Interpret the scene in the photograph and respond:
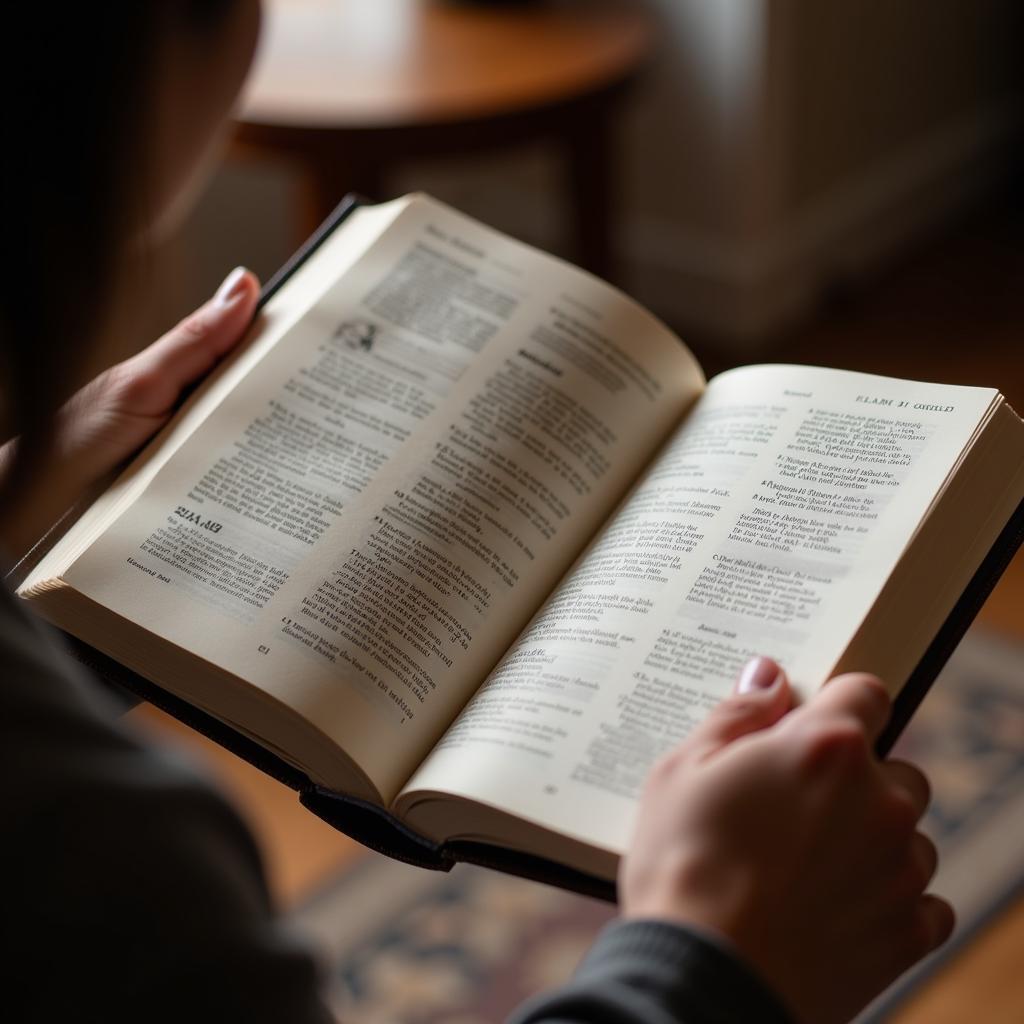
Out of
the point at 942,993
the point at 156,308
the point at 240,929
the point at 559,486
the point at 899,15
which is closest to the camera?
the point at 240,929

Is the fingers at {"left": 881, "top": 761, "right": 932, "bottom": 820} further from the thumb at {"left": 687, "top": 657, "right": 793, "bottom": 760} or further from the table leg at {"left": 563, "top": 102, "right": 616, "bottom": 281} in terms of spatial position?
the table leg at {"left": 563, "top": 102, "right": 616, "bottom": 281}

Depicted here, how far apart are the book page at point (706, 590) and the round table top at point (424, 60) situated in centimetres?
89

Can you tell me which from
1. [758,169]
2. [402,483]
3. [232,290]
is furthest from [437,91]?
[402,483]

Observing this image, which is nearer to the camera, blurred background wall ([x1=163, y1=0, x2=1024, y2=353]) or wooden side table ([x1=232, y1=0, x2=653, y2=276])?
wooden side table ([x1=232, y1=0, x2=653, y2=276])

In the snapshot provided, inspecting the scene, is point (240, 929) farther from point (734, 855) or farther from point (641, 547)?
point (641, 547)

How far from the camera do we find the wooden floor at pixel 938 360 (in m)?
1.21

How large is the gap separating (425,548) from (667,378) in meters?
0.19

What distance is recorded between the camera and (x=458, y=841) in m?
0.62

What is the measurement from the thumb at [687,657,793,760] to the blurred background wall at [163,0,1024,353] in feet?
5.28

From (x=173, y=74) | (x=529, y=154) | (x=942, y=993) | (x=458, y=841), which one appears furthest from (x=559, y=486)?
(x=529, y=154)

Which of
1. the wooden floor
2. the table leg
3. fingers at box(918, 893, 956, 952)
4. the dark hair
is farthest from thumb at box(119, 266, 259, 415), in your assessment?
the table leg

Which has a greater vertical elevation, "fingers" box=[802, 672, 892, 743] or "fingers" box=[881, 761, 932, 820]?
"fingers" box=[802, 672, 892, 743]

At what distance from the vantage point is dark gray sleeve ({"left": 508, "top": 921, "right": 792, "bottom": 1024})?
458 millimetres

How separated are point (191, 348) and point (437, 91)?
922mm
